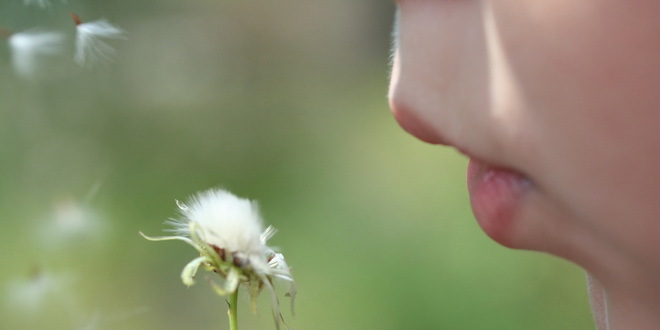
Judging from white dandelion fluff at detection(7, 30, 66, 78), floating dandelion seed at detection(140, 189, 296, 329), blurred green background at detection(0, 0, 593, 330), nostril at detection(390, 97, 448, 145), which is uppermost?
nostril at detection(390, 97, 448, 145)

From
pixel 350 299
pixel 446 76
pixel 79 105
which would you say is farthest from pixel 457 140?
pixel 79 105

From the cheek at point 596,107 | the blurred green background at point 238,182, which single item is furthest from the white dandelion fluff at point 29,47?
the cheek at point 596,107

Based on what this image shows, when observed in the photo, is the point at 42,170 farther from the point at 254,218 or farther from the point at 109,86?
the point at 254,218

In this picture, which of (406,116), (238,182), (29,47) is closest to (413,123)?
(406,116)

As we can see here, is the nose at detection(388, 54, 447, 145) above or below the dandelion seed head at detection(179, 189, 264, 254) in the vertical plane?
above

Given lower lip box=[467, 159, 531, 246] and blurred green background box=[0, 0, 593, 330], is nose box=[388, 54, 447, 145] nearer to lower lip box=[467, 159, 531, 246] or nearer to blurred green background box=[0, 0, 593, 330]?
lower lip box=[467, 159, 531, 246]

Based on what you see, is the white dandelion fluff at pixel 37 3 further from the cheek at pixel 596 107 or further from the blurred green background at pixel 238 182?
the cheek at pixel 596 107

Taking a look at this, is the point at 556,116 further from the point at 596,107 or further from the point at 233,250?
the point at 233,250

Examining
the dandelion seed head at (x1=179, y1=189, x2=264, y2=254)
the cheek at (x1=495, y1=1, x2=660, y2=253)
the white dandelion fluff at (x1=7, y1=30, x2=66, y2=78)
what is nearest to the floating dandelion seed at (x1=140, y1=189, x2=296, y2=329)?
the dandelion seed head at (x1=179, y1=189, x2=264, y2=254)
